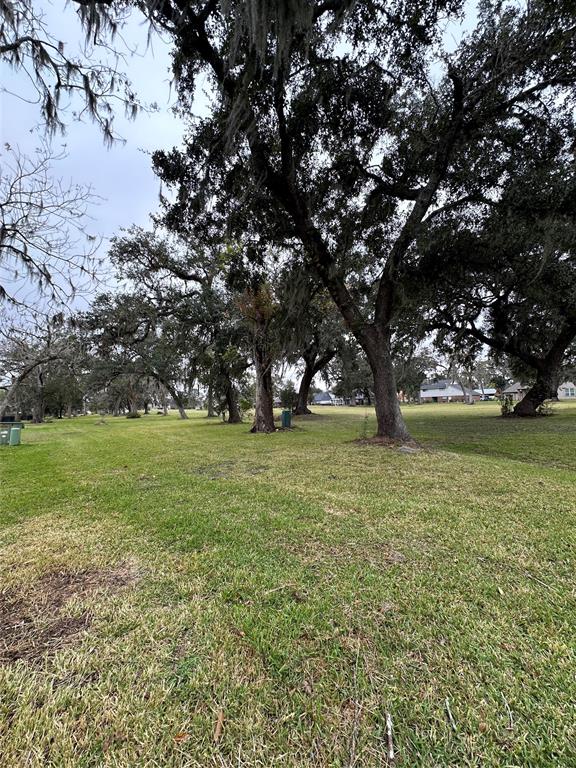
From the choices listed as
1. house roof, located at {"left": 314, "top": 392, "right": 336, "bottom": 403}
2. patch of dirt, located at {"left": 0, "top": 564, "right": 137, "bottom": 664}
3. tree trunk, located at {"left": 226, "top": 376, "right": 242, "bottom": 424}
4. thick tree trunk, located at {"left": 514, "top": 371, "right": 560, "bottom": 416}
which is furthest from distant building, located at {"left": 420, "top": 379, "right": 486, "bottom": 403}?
patch of dirt, located at {"left": 0, "top": 564, "right": 137, "bottom": 664}

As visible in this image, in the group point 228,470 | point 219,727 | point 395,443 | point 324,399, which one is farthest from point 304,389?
point 324,399

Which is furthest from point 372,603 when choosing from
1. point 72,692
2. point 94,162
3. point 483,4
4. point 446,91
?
point 483,4

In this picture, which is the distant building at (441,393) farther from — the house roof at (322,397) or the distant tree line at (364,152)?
the distant tree line at (364,152)

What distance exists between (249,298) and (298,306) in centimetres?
276

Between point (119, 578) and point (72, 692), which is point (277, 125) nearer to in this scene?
point (119, 578)

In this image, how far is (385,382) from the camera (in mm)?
7500

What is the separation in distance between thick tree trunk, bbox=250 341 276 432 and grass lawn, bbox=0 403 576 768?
26.5ft

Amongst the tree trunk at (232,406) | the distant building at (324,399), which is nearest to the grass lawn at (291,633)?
the tree trunk at (232,406)

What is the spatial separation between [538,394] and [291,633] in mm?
16561

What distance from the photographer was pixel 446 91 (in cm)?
602

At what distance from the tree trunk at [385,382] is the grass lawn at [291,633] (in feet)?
13.1

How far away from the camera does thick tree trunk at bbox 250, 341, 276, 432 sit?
11320 mm

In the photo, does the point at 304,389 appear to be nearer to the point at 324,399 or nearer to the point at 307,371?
the point at 307,371

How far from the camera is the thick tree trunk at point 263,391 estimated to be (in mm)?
11320
